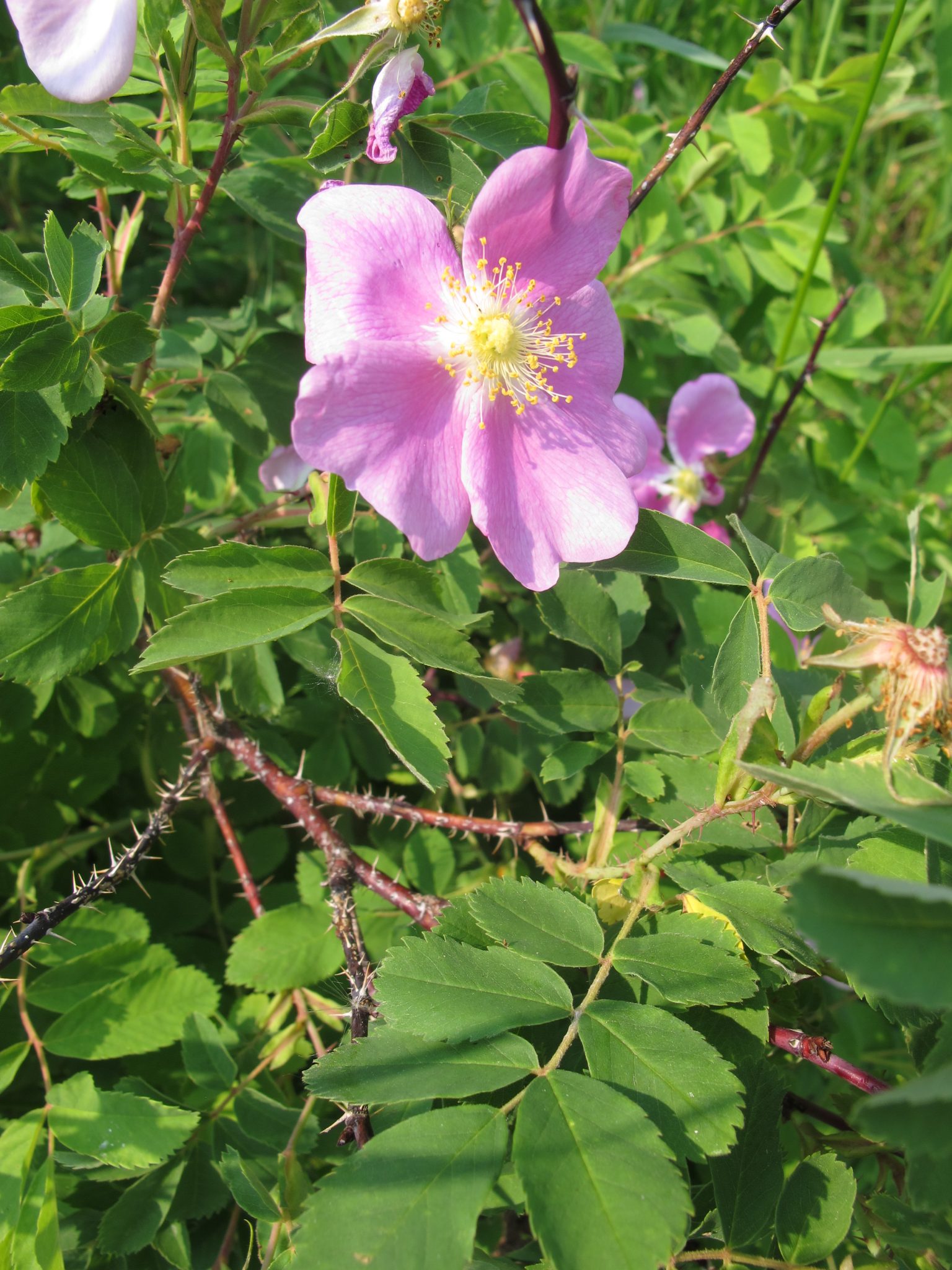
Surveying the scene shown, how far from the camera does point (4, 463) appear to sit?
3.67ft

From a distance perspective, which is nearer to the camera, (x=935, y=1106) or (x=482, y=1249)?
(x=935, y=1106)

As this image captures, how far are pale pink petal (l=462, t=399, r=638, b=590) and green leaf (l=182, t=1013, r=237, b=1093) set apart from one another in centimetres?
81

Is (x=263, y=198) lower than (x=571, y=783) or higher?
higher

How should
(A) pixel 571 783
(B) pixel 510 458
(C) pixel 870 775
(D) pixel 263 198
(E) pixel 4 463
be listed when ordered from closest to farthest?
(C) pixel 870 775 → (E) pixel 4 463 → (B) pixel 510 458 → (D) pixel 263 198 → (A) pixel 571 783

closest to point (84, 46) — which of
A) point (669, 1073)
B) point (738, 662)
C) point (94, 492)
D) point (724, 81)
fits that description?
point (94, 492)

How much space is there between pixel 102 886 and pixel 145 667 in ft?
1.10

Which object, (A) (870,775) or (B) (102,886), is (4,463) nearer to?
(B) (102,886)

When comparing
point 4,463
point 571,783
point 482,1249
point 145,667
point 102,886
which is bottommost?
point 482,1249

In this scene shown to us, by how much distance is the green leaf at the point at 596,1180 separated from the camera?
79cm

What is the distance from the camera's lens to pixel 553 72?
0.90 meters

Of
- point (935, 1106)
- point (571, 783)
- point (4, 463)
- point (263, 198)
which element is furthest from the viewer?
point (571, 783)

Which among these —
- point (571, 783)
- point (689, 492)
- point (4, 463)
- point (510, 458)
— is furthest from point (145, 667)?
point (689, 492)

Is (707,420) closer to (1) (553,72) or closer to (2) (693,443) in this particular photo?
(2) (693,443)

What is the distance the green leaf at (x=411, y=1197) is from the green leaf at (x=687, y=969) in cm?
22
